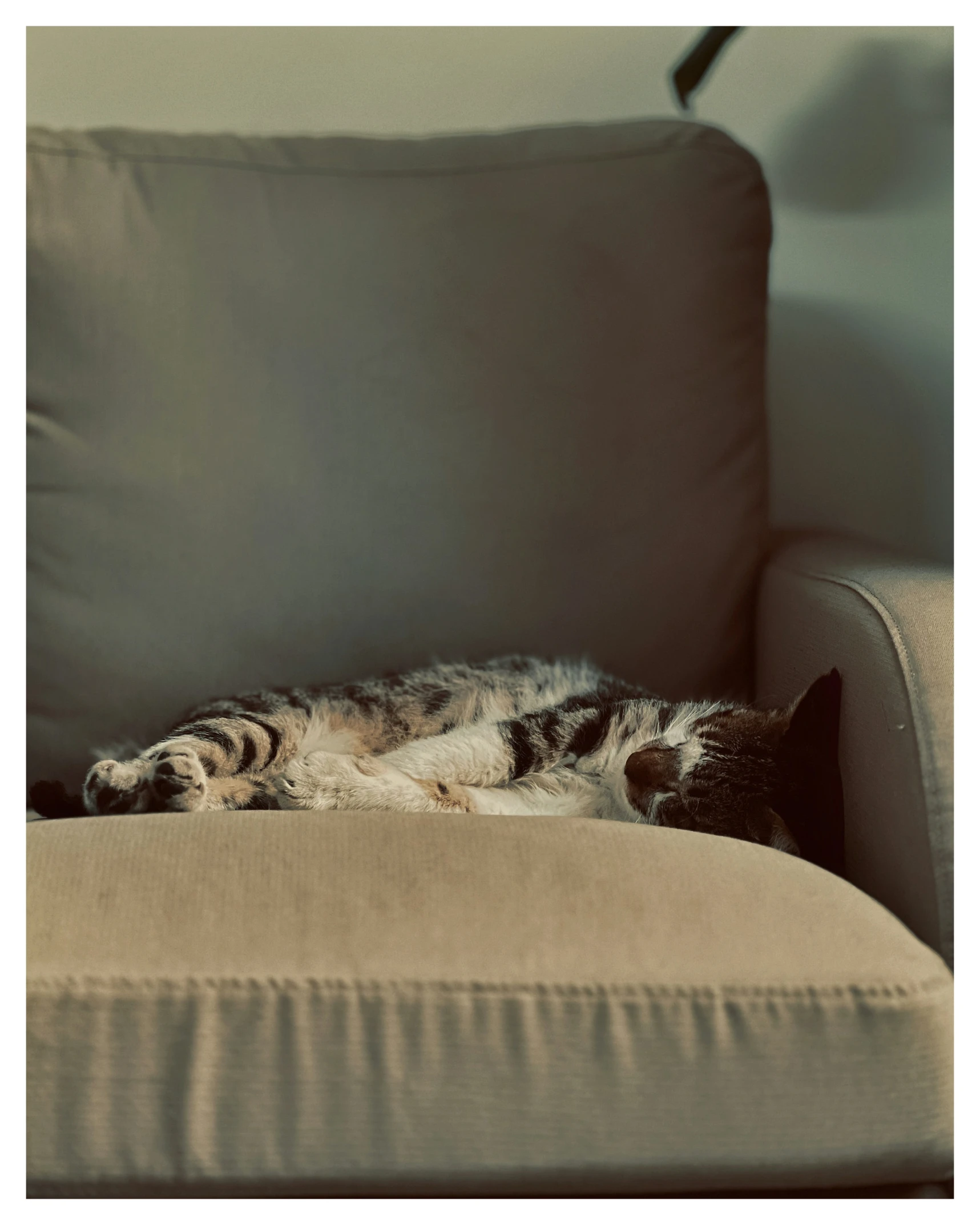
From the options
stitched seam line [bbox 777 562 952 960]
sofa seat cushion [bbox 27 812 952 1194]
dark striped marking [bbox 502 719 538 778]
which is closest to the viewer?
sofa seat cushion [bbox 27 812 952 1194]

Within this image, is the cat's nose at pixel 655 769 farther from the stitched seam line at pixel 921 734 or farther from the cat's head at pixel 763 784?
the stitched seam line at pixel 921 734

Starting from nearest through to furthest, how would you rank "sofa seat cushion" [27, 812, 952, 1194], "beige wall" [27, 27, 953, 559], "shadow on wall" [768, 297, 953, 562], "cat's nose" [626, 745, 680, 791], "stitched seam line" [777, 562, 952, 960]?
"sofa seat cushion" [27, 812, 952, 1194]
"stitched seam line" [777, 562, 952, 960]
"cat's nose" [626, 745, 680, 791]
"beige wall" [27, 27, 953, 559]
"shadow on wall" [768, 297, 953, 562]

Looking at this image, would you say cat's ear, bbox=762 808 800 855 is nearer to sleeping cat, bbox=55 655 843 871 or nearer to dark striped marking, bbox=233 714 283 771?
sleeping cat, bbox=55 655 843 871

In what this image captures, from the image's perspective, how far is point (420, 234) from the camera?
139 cm

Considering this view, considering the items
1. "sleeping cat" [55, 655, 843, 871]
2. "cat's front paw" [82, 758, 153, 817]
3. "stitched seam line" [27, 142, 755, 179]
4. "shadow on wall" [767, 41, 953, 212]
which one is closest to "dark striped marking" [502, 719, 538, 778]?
"sleeping cat" [55, 655, 843, 871]

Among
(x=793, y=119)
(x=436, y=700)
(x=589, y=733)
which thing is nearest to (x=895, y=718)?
(x=589, y=733)

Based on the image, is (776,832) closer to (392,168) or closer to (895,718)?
(895,718)

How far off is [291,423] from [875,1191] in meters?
1.16

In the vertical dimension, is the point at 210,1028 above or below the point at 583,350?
below

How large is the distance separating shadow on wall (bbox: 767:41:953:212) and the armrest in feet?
3.00

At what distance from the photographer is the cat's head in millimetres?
1034

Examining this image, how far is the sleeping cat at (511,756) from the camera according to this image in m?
1.05

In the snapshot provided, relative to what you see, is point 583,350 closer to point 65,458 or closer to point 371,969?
point 65,458
